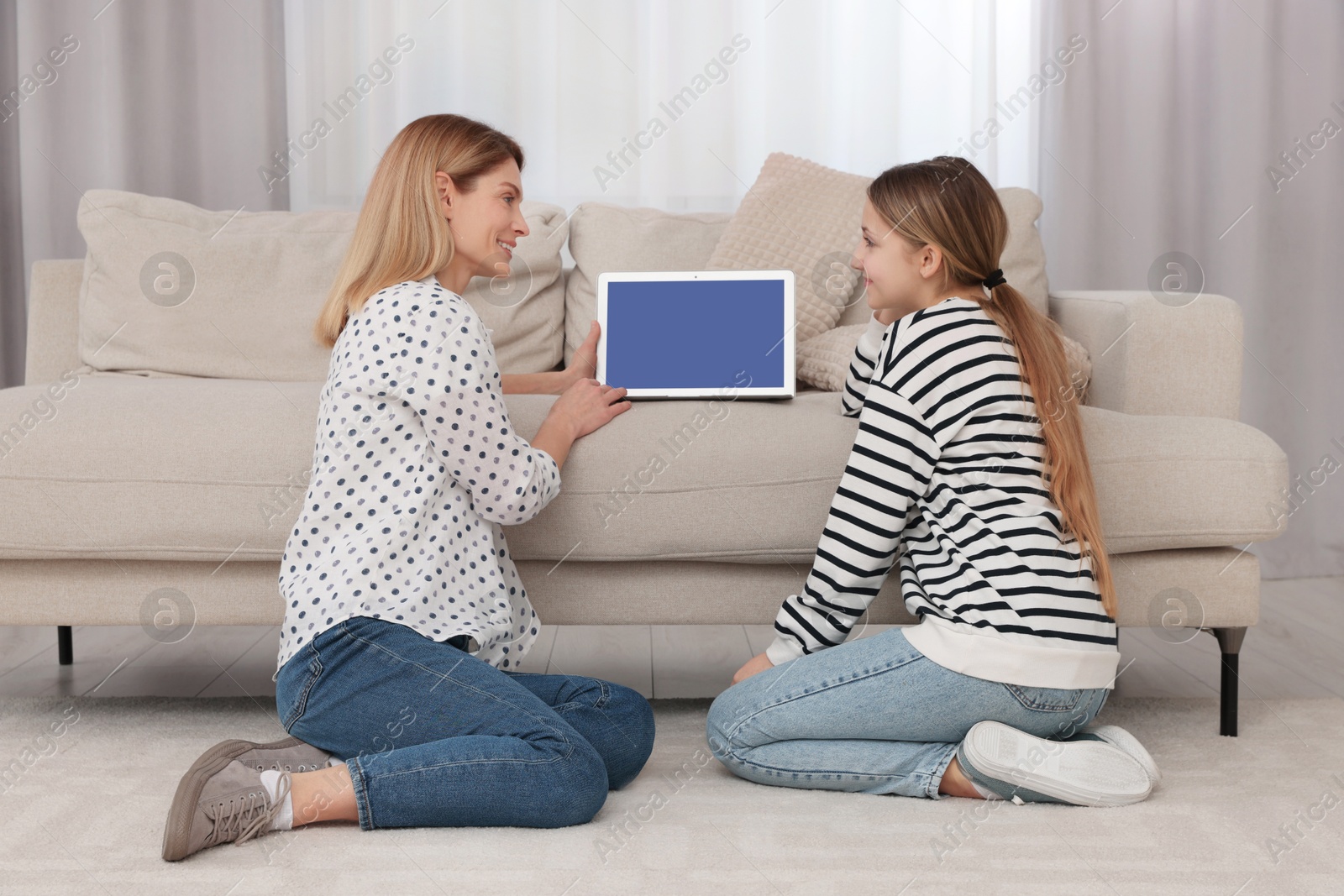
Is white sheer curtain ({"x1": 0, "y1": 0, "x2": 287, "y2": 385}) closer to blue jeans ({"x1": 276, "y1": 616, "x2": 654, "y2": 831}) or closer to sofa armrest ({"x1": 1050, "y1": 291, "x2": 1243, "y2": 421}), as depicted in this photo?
blue jeans ({"x1": 276, "y1": 616, "x2": 654, "y2": 831})

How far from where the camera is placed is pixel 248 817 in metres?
1.07

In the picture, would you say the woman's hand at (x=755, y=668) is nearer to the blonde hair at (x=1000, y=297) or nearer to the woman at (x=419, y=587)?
the woman at (x=419, y=587)

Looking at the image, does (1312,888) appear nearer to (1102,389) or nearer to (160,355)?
(1102,389)

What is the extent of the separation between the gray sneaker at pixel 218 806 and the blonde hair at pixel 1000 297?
0.86m

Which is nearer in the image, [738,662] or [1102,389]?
[1102,389]

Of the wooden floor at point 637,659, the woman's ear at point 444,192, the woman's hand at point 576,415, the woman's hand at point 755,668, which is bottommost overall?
the wooden floor at point 637,659

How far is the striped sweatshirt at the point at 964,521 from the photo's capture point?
46.4 inches

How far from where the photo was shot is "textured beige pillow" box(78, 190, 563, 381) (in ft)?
6.19

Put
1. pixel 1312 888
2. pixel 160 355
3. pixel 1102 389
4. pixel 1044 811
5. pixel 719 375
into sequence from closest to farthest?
pixel 1312 888
pixel 1044 811
pixel 719 375
pixel 1102 389
pixel 160 355

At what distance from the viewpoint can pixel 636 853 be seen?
1.08m

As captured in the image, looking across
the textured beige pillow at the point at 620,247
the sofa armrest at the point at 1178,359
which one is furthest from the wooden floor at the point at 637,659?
the textured beige pillow at the point at 620,247

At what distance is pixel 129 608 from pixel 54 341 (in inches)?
31.3

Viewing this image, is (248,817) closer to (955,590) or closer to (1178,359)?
(955,590)

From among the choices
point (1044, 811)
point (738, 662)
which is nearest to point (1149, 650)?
point (738, 662)
